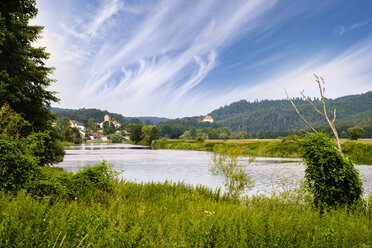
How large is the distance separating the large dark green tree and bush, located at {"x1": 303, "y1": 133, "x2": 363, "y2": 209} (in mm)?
17236

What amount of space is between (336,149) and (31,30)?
71.1 feet

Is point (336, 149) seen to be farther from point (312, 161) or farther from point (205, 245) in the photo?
point (205, 245)

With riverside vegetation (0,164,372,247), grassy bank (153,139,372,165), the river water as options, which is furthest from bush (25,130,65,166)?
grassy bank (153,139,372,165)

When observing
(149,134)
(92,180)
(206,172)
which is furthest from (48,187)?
(149,134)

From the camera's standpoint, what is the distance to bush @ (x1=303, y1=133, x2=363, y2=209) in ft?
25.1

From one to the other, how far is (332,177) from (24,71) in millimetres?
20103

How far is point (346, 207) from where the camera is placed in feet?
24.2

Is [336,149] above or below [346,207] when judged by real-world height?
above

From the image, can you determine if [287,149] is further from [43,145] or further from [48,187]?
[48,187]

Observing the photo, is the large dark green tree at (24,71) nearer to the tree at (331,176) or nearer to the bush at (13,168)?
the bush at (13,168)

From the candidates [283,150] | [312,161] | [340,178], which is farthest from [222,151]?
[283,150]

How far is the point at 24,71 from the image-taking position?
61.6 feet

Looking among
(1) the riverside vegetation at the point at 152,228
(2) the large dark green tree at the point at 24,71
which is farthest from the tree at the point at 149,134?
(1) the riverside vegetation at the point at 152,228

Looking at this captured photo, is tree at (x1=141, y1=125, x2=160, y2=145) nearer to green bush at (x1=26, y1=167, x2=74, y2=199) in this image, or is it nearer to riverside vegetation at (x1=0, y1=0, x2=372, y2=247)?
riverside vegetation at (x1=0, y1=0, x2=372, y2=247)
